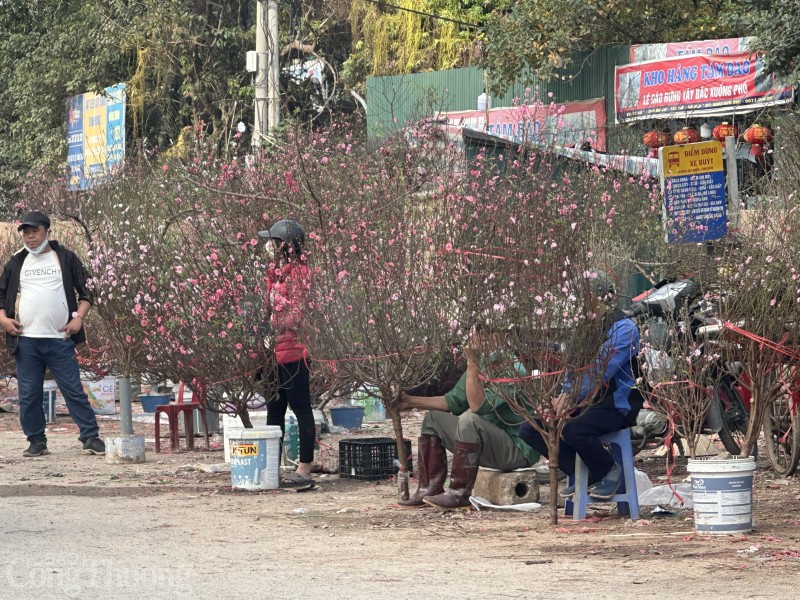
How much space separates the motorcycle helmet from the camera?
9586mm

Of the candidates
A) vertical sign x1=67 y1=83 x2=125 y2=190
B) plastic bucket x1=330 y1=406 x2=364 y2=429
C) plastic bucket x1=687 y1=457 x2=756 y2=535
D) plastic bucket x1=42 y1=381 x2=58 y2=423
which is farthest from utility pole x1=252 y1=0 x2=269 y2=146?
plastic bucket x1=687 y1=457 x2=756 y2=535

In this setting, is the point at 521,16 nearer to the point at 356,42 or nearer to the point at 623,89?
the point at 623,89

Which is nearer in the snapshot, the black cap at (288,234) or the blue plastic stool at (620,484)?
the blue plastic stool at (620,484)

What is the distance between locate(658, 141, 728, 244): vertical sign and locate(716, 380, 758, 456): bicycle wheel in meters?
2.95

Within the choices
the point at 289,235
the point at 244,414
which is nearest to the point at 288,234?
the point at 289,235

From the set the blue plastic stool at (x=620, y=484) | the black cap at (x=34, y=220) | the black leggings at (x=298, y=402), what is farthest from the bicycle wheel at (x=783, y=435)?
the black cap at (x=34, y=220)

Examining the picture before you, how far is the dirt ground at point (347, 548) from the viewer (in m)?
5.97

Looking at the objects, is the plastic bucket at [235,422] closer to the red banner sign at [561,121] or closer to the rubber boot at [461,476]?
the rubber boot at [461,476]

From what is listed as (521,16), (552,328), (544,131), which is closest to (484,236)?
(552,328)

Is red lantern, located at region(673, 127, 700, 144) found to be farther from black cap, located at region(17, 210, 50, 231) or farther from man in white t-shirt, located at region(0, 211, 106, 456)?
black cap, located at region(17, 210, 50, 231)

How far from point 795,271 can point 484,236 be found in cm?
265

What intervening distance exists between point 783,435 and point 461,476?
280cm

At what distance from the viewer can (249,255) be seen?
1042cm

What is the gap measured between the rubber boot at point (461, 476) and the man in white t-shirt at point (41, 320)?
4289 millimetres
